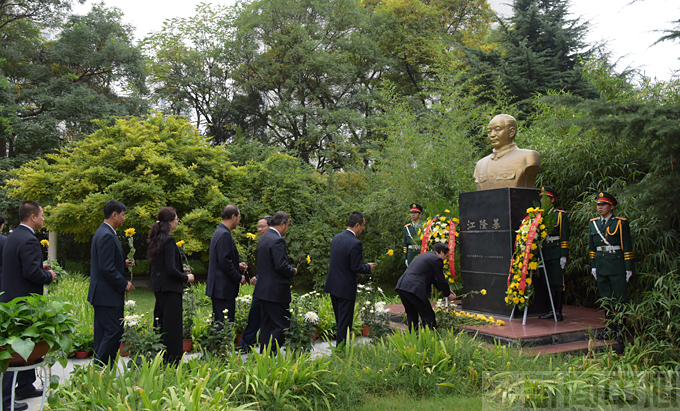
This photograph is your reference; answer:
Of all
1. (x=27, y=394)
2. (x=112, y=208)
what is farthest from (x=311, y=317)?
(x=27, y=394)

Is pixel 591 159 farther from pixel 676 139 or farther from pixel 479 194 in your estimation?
pixel 676 139

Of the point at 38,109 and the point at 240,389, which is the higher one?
the point at 38,109

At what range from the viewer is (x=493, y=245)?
22.0ft

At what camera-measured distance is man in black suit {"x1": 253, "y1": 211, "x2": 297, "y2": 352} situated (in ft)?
16.3

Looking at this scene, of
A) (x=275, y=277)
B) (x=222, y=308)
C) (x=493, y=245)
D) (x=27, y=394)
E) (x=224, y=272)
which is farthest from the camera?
(x=493, y=245)

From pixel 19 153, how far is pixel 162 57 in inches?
279

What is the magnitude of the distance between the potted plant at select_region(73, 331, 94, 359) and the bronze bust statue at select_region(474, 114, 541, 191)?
18.1 feet

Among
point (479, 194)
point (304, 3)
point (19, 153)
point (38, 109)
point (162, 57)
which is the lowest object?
point (479, 194)

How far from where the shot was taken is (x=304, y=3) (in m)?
19.2

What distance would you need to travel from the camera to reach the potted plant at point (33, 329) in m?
2.61

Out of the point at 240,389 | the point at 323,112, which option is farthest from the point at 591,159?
the point at 323,112

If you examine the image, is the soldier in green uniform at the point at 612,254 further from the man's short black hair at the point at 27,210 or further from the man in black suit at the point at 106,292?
the man's short black hair at the point at 27,210

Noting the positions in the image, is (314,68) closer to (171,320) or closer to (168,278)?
(168,278)

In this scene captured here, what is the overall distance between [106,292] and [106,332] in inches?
13.4
